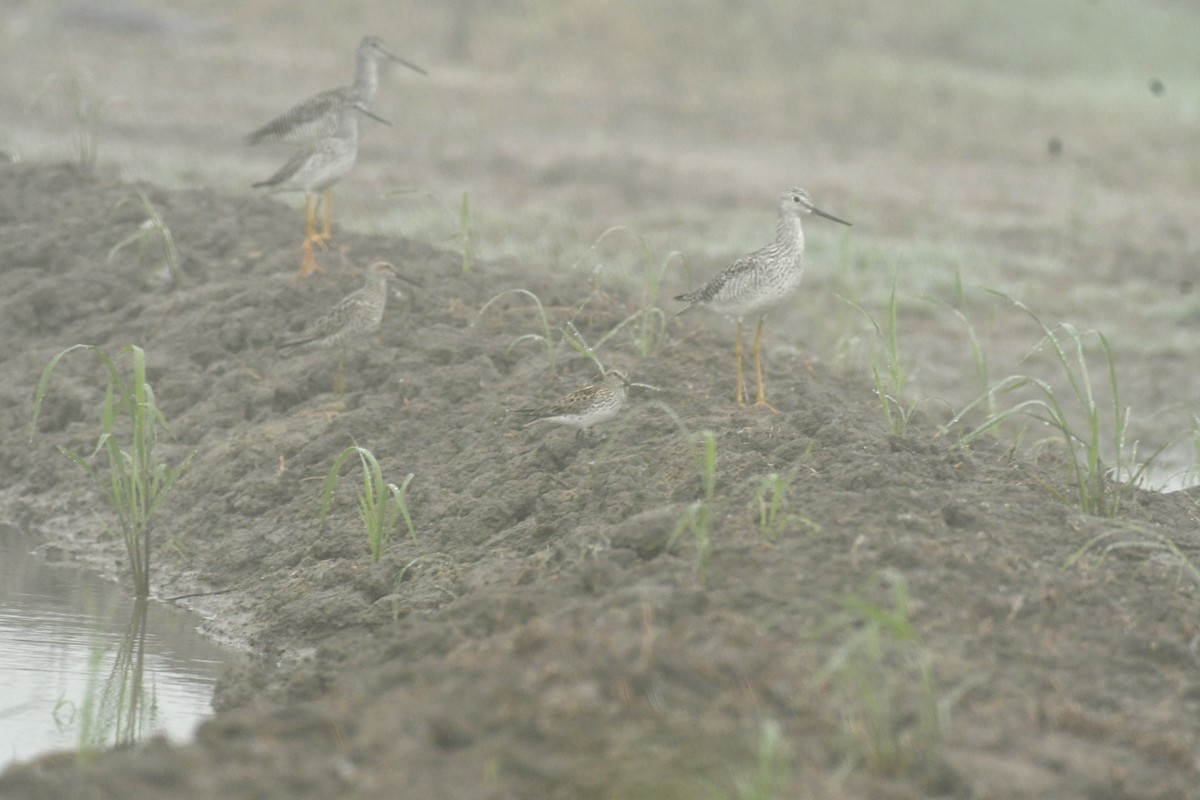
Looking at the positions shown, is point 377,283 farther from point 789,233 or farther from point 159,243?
point 159,243

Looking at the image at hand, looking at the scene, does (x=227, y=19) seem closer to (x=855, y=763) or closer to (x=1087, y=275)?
(x=1087, y=275)

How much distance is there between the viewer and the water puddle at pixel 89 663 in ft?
20.5

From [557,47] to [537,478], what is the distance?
23124 mm

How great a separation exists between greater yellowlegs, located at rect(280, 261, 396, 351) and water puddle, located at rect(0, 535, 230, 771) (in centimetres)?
176

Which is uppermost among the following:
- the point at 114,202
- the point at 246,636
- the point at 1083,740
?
the point at 114,202

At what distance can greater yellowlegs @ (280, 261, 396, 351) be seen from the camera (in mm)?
8992

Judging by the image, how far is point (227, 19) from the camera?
100 ft

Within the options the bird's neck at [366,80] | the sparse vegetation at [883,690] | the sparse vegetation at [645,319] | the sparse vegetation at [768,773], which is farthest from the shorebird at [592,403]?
the bird's neck at [366,80]

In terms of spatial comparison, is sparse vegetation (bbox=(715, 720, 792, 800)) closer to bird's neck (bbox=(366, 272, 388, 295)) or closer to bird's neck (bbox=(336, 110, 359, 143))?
bird's neck (bbox=(366, 272, 388, 295))

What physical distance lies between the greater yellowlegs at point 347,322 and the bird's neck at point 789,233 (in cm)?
228

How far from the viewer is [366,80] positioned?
12.4 meters

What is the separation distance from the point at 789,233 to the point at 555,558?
2817 mm

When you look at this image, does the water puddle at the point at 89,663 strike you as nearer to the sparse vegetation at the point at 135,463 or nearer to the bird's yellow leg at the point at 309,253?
the sparse vegetation at the point at 135,463

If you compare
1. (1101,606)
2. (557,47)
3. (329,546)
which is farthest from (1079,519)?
(557,47)
